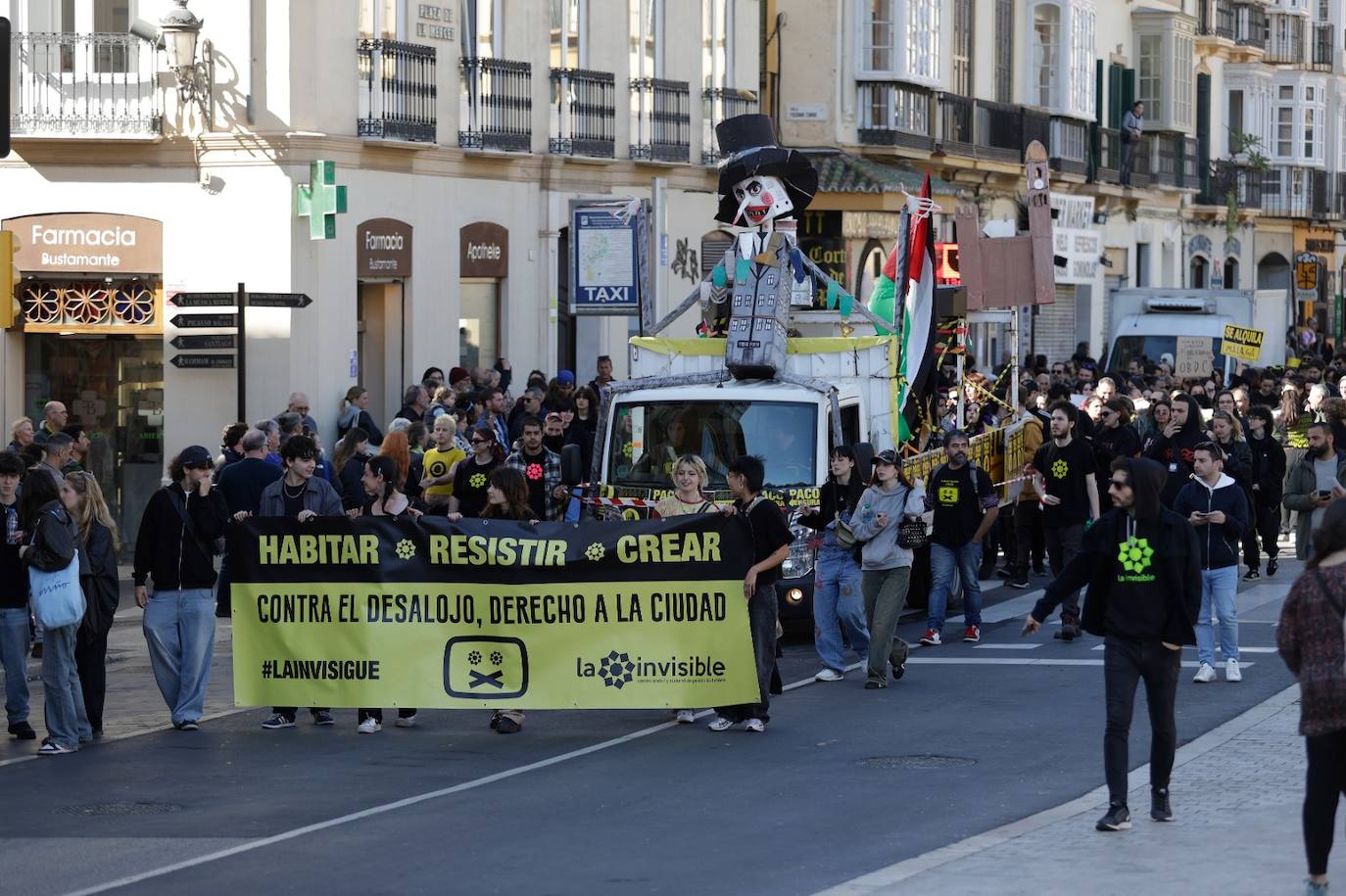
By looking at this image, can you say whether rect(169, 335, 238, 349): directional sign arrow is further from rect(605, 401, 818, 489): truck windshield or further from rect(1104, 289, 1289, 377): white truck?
rect(1104, 289, 1289, 377): white truck

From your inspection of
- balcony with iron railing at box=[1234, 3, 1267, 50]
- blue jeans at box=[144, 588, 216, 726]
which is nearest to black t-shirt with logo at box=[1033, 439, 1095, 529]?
blue jeans at box=[144, 588, 216, 726]

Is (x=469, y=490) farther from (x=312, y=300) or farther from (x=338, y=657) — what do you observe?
(x=312, y=300)

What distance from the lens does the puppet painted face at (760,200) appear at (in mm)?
20578

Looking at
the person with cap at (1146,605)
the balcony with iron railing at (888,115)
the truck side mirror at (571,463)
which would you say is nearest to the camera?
the person with cap at (1146,605)

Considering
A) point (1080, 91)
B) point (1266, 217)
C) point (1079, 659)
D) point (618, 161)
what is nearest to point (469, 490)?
point (1079, 659)

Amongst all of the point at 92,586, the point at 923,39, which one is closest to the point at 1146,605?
the point at 92,586

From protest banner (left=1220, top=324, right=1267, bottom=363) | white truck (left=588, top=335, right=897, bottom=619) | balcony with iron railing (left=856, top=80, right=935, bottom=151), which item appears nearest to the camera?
white truck (left=588, top=335, right=897, bottom=619)

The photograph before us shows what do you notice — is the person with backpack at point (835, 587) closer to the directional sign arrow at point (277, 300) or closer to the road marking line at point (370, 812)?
the road marking line at point (370, 812)

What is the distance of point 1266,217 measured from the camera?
62688 millimetres

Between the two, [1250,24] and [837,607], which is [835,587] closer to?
[837,607]

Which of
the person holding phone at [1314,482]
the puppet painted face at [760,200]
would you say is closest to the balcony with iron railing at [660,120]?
the puppet painted face at [760,200]

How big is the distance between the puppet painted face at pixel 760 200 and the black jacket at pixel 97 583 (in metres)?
7.77

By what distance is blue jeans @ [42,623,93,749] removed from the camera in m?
13.7

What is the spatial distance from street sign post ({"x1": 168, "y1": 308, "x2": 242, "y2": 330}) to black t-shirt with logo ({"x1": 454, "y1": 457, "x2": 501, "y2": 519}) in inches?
316
